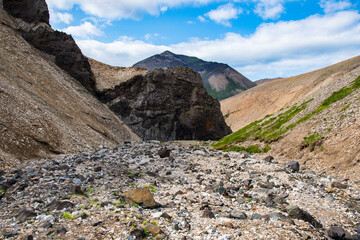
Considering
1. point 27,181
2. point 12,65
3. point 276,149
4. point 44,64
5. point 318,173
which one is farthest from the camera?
point 44,64

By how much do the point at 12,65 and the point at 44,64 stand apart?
32.8 ft

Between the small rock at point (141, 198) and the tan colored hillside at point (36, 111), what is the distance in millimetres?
8807

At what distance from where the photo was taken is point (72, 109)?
113ft

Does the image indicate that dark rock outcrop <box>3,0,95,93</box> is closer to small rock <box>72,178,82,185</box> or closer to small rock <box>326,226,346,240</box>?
small rock <box>72,178,82,185</box>

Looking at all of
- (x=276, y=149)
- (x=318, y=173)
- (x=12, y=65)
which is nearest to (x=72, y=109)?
(x=12, y=65)

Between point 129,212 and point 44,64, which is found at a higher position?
point 44,64

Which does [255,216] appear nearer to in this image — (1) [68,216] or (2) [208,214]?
(2) [208,214]

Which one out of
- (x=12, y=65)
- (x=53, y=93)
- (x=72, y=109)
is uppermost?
(x=12, y=65)

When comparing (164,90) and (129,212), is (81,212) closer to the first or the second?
(129,212)

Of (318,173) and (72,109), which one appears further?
(72,109)

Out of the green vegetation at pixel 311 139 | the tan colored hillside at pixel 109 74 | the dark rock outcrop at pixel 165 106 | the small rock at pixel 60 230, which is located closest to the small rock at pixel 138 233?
the small rock at pixel 60 230

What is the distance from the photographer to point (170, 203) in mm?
12055

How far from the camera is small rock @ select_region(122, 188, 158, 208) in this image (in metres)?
11.3

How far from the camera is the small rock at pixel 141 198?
1134 centimetres
